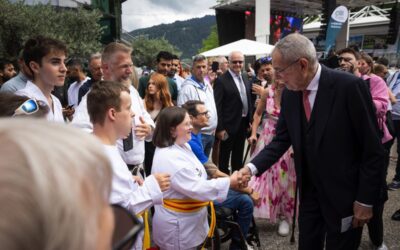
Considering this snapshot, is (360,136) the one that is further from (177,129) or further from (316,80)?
(177,129)

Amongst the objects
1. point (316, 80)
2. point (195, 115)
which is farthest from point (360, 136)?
point (195, 115)

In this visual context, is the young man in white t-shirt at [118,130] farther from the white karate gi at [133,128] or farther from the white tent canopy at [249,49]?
the white tent canopy at [249,49]

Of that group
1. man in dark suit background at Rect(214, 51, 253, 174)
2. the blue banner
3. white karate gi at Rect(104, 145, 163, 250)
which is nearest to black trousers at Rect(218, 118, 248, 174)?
man in dark suit background at Rect(214, 51, 253, 174)

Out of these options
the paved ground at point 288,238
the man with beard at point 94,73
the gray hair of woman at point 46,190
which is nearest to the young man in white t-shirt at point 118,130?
the gray hair of woman at point 46,190

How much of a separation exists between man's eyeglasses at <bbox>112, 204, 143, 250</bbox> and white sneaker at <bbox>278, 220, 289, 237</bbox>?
3318 millimetres

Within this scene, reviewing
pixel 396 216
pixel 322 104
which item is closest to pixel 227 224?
pixel 322 104

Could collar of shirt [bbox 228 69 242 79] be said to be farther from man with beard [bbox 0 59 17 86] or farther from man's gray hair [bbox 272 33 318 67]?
man with beard [bbox 0 59 17 86]

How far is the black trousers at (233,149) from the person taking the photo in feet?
18.0

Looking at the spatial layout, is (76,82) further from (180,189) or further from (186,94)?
(180,189)

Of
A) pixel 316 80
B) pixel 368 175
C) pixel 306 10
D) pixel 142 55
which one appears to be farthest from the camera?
pixel 142 55

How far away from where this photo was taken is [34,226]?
0.51m

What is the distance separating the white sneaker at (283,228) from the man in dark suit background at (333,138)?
1505mm

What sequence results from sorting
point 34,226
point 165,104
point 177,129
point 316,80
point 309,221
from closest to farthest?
point 34,226 → point 316,80 → point 309,221 → point 177,129 → point 165,104

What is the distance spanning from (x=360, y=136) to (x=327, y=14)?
37.5 ft
